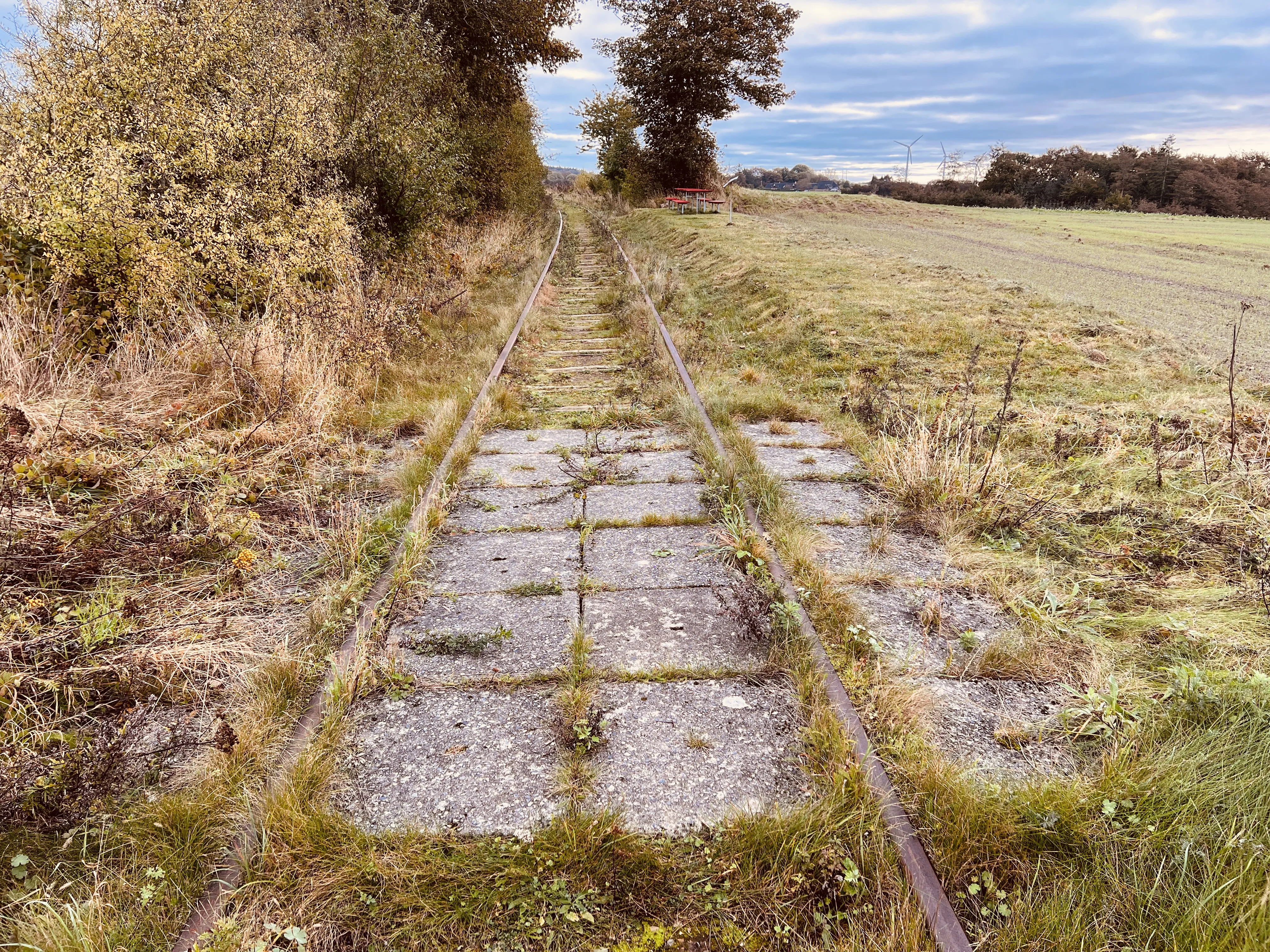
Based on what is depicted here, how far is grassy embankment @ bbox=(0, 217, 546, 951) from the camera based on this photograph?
6.54 ft

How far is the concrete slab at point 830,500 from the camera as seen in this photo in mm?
4188

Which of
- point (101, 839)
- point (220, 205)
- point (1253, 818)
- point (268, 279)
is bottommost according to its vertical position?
point (101, 839)

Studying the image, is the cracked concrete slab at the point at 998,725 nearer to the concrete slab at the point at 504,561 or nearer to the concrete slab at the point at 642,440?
the concrete slab at the point at 504,561

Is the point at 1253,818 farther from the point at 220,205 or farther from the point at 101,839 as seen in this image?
the point at 220,205

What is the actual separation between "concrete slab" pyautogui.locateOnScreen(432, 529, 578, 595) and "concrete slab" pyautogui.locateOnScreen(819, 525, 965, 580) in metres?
1.44

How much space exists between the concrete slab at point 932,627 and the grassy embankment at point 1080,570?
126mm

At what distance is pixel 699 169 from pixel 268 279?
2803cm

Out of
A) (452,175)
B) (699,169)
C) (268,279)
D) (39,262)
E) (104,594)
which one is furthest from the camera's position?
(699,169)

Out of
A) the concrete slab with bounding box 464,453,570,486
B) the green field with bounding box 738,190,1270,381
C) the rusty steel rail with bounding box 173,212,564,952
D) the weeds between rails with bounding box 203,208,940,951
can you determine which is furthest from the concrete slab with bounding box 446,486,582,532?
the green field with bounding box 738,190,1270,381

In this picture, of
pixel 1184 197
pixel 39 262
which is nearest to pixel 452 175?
pixel 39 262

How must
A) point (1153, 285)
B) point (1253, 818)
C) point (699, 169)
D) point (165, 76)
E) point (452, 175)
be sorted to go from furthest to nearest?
1. point (699, 169)
2. point (1153, 285)
3. point (452, 175)
4. point (165, 76)
5. point (1253, 818)

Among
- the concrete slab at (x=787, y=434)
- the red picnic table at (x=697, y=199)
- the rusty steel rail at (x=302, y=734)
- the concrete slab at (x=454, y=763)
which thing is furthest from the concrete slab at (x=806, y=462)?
the red picnic table at (x=697, y=199)

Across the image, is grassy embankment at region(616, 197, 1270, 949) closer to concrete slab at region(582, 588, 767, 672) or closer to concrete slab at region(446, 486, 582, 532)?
concrete slab at region(582, 588, 767, 672)

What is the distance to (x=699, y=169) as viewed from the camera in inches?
1209
